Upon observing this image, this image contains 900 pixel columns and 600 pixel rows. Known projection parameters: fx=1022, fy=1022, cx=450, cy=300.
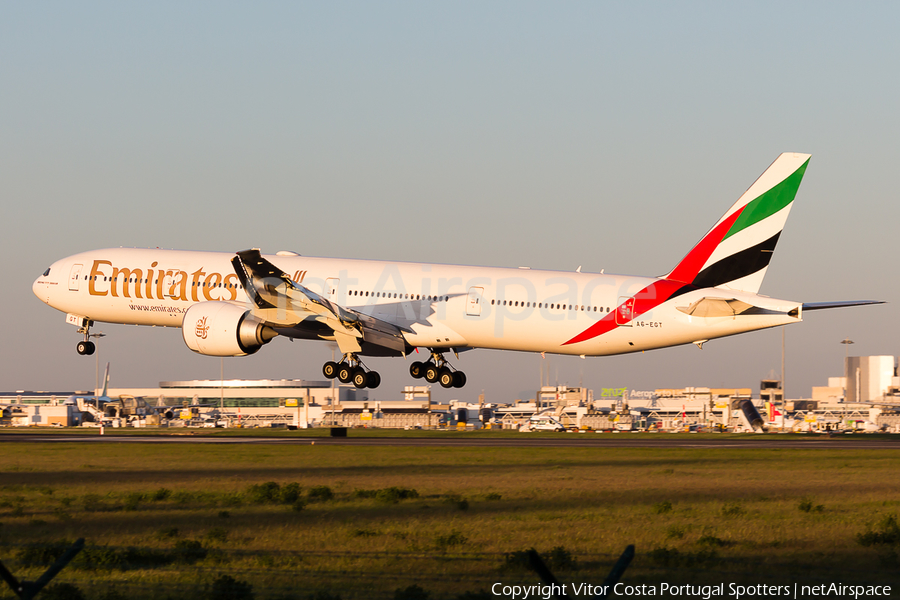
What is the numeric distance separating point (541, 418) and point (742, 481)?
82751mm

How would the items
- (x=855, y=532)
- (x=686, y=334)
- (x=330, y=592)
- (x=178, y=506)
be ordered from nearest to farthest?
(x=330, y=592) < (x=855, y=532) < (x=178, y=506) < (x=686, y=334)

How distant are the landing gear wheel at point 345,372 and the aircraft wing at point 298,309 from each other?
3.23 feet

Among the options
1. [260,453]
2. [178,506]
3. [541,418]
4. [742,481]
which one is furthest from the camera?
[541,418]

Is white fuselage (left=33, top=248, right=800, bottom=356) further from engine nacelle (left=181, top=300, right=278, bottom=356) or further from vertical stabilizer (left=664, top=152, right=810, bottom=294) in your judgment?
engine nacelle (left=181, top=300, right=278, bottom=356)

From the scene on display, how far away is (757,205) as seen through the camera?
155ft

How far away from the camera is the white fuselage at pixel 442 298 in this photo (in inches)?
1837

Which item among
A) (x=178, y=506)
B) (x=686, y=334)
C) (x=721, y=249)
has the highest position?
(x=721, y=249)

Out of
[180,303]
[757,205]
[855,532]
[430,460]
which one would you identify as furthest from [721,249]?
[180,303]

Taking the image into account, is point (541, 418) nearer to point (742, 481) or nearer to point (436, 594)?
point (742, 481)

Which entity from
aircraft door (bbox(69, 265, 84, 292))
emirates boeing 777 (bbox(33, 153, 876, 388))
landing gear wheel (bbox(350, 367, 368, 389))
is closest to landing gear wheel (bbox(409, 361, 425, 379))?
emirates boeing 777 (bbox(33, 153, 876, 388))

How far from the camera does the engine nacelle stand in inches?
1962

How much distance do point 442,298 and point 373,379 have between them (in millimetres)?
5587

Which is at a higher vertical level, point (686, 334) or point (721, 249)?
point (721, 249)

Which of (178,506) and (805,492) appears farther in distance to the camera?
(805,492)
